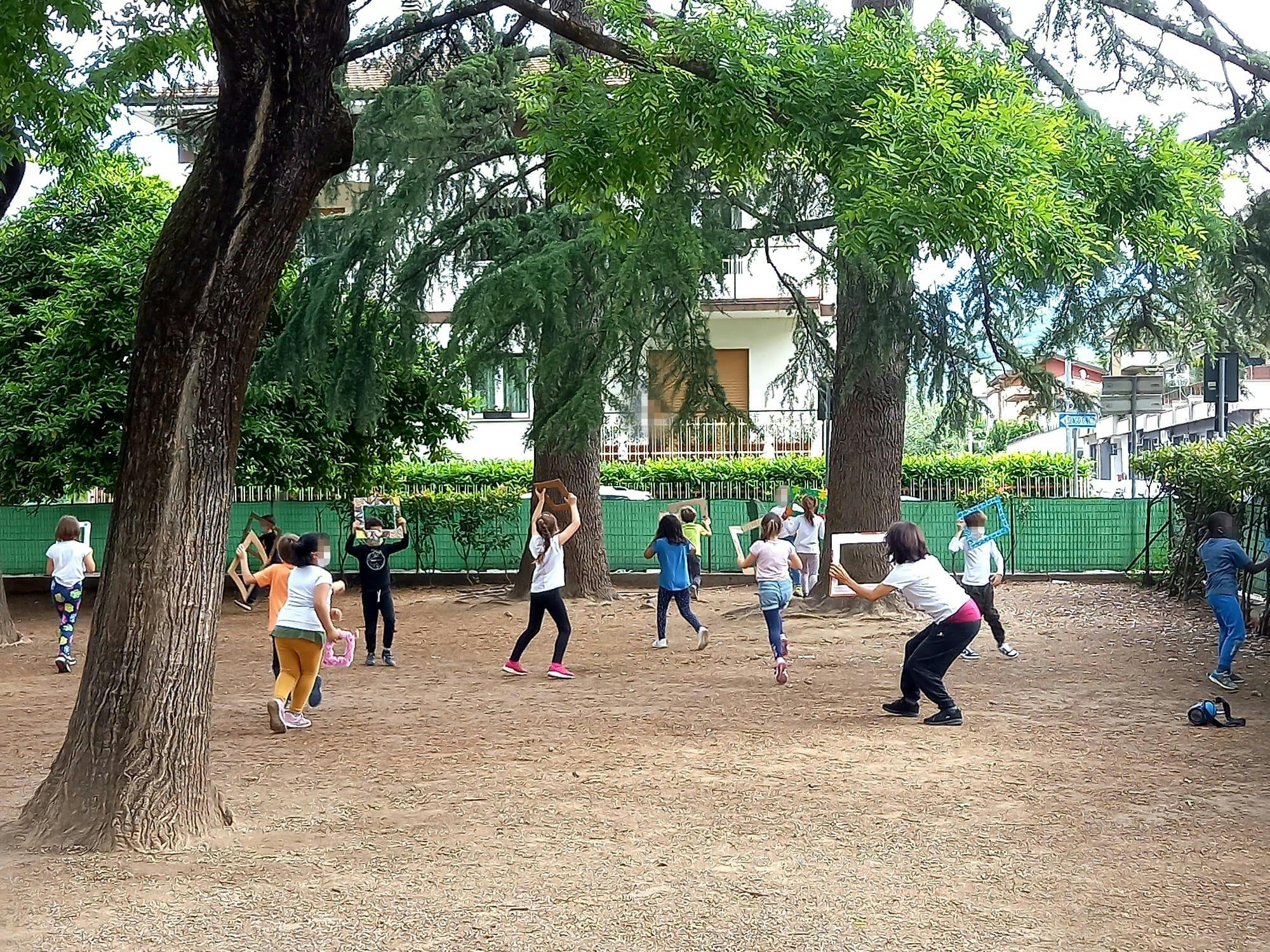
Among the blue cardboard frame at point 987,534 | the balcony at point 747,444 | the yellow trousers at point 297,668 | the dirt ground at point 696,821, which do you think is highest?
the balcony at point 747,444

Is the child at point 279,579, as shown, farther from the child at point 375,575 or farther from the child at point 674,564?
the child at point 674,564

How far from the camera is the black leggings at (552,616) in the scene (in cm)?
1191

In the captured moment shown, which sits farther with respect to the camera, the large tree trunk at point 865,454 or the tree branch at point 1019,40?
the large tree trunk at point 865,454

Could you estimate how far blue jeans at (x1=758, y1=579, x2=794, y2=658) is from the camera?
11.9 meters

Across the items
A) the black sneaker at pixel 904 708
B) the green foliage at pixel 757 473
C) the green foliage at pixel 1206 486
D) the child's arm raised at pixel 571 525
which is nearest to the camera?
the black sneaker at pixel 904 708

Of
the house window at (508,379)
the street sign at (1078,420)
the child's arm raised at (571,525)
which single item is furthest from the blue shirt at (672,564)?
the street sign at (1078,420)

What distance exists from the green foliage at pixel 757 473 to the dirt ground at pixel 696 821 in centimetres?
1309

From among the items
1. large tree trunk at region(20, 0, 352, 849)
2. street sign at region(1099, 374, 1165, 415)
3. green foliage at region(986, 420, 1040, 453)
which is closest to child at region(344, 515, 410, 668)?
large tree trunk at region(20, 0, 352, 849)

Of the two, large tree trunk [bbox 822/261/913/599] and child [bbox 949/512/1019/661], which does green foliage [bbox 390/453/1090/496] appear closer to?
large tree trunk [bbox 822/261/913/599]

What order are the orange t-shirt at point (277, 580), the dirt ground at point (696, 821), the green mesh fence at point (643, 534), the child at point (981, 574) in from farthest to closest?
the green mesh fence at point (643, 534) < the child at point (981, 574) < the orange t-shirt at point (277, 580) < the dirt ground at point (696, 821)

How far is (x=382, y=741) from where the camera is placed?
9336 mm

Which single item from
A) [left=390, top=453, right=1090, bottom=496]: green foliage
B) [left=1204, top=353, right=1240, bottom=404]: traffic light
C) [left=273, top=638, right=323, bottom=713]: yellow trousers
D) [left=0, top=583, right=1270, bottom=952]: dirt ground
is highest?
[left=1204, top=353, right=1240, bottom=404]: traffic light

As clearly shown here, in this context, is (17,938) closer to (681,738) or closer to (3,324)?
(681,738)

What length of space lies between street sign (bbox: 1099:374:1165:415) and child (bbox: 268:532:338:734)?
37.9ft
